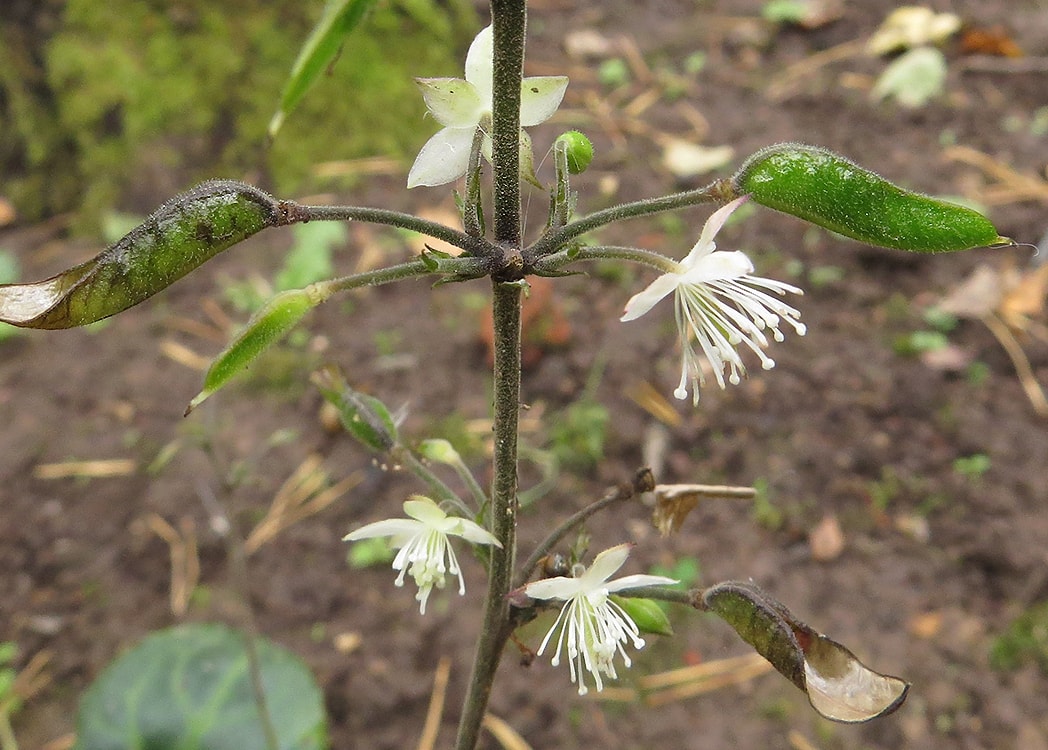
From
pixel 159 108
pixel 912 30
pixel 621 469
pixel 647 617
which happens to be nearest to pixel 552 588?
pixel 647 617

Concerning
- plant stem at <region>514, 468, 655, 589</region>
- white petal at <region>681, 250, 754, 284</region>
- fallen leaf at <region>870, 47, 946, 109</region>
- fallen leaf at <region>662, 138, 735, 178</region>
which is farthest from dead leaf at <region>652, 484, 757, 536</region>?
fallen leaf at <region>870, 47, 946, 109</region>

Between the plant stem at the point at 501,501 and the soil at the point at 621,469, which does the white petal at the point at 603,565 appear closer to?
the plant stem at the point at 501,501

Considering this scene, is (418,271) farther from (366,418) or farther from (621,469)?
(621,469)

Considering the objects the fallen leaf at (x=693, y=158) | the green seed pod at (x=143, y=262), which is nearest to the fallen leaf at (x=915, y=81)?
the fallen leaf at (x=693, y=158)

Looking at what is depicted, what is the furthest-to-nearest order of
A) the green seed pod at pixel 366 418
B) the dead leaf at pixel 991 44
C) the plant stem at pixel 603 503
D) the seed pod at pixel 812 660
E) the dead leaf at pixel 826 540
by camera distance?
the dead leaf at pixel 991 44, the dead leaf at pixel 826 540, the green seed pod at pixel 366 418, the plant stem at pixel 603 503, the seed pod at pixel 812 660

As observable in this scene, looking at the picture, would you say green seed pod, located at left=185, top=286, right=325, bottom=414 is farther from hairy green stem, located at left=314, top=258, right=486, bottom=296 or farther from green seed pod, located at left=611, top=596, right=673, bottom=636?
green seed pod, located at left=611, top=596, right=673, bottom=636

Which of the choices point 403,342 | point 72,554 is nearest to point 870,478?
point 403,342
